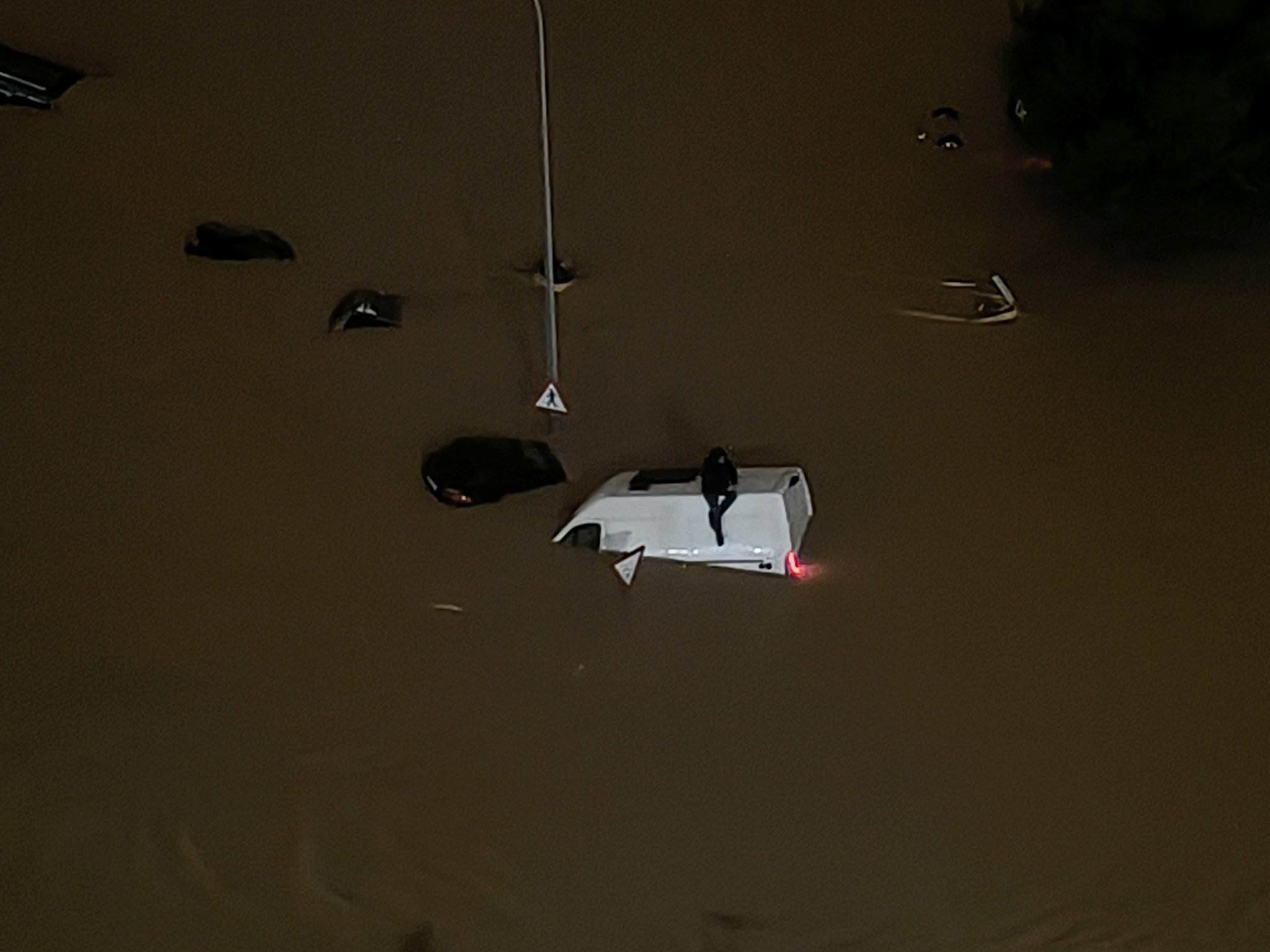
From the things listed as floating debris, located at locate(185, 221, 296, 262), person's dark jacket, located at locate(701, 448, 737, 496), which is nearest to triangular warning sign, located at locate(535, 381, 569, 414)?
person's dark jacket, located at locate(701, 448, 737, 496)

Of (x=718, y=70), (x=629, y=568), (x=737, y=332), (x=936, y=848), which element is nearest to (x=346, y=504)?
(x=629, y=568)

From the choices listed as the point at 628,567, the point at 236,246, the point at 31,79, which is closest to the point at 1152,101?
the point at 628,567

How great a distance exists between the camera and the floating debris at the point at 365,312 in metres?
1.18

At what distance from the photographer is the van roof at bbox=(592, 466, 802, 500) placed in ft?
3.35

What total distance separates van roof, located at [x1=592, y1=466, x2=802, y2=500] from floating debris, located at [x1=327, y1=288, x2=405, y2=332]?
0.82ft

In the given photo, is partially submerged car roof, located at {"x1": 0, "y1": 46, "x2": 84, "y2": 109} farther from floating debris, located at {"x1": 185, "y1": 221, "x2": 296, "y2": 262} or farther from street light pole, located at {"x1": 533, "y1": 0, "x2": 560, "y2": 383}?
street light pole, located at {"x1": 533, "y1": 0, "x2": 560, "y2": 383}

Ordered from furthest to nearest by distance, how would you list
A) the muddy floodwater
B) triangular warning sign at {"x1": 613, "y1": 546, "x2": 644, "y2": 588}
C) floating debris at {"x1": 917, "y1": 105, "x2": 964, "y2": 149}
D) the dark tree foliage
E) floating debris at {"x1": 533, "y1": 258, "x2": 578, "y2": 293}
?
floating debris at {"x1": 917, "y1": 105, "x2": 964, "y2": 149} → floating debris at {"x1": 533, "y1": 258, "x2": 578, "y2": 293} → the dark tree foliage → triangular warning sign at {"x1": 613, "y1": 546, "x2": 644, "y2": 588} → the muddy floodwater

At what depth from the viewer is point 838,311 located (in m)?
1.21

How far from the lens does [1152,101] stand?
113 cm

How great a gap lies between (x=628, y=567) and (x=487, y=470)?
0.13 m

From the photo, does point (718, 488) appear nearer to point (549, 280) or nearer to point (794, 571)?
point (794, 571)

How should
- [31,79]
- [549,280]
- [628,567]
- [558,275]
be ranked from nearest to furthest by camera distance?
[628,567] → [549,280] → [558,275] → [31,79]

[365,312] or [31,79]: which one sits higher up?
[31,79]

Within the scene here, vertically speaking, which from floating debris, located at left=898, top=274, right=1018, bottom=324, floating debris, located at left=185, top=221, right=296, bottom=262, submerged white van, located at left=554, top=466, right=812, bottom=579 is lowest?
submerged white van, located at left=554, top=466, right=812, bottom=579
